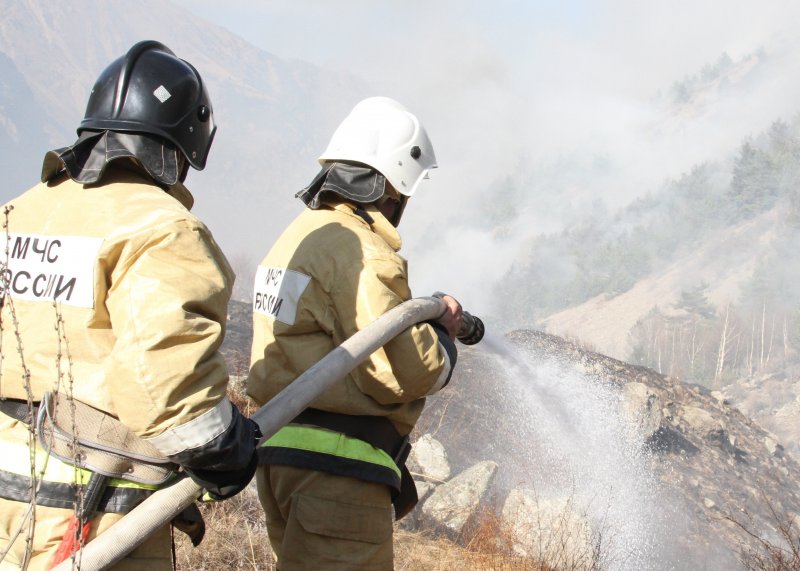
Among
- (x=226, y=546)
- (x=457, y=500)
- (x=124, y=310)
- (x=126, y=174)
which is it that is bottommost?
(x=226, y=546)

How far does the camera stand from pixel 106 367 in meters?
1.54

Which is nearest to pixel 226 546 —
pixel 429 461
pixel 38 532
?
pixel 38 532

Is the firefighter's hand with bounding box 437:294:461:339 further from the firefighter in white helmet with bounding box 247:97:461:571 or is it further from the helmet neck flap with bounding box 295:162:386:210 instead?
the helmet neck flap with bounding box 295:162:386:210

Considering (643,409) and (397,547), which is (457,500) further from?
(643,409)

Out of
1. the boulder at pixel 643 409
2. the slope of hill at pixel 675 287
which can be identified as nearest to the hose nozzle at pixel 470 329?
the boulder at pixel 643 409

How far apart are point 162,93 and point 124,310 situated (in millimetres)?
620

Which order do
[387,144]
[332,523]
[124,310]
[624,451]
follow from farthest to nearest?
[624,451]
[387,144]
[332,523]
[124,310]

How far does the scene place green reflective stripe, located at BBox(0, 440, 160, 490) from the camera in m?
1.58

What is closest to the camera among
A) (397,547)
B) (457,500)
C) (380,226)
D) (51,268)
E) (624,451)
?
(51,268)

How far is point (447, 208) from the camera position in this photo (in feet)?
207

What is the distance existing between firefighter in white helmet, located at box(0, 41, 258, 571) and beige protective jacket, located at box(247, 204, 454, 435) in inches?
22.0

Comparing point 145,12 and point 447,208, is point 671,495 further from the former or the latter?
point 145,12

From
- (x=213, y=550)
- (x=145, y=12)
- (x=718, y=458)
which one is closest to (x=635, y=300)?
(x=718, y=458)

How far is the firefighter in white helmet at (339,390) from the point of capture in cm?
220
